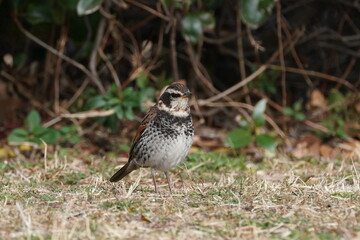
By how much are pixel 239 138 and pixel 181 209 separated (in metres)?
3.59

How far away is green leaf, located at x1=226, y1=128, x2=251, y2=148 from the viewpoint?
26.3 feet

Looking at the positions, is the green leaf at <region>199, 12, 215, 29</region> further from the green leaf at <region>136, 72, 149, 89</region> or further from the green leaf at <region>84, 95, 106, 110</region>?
the green leaf at <region>84, 95, 106, 110</region>

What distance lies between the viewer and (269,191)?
5270 millimetres

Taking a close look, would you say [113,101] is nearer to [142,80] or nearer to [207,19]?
[142,80]

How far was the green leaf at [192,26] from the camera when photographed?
26.5ft

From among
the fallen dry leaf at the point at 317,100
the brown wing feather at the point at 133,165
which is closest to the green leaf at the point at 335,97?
the fallen dry leaf at the point at 317,100

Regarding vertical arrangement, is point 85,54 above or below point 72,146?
above

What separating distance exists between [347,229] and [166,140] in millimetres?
2402

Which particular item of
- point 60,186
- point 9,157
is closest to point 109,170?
point 60,186

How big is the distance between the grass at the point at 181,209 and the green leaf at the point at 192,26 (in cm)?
210

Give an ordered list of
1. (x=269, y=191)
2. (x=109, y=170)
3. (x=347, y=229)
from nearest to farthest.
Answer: (x=347, y=229) < (x=269, y=191) < (x=109, y=170)

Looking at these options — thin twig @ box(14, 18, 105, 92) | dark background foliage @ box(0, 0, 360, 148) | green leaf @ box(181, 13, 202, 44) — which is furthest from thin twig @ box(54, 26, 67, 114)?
green leaf @ box(181, 13, 202, 44)

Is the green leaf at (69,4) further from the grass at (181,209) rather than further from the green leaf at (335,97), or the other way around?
the green leaf at (335,97)

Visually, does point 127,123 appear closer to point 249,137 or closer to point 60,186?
point 249,137
